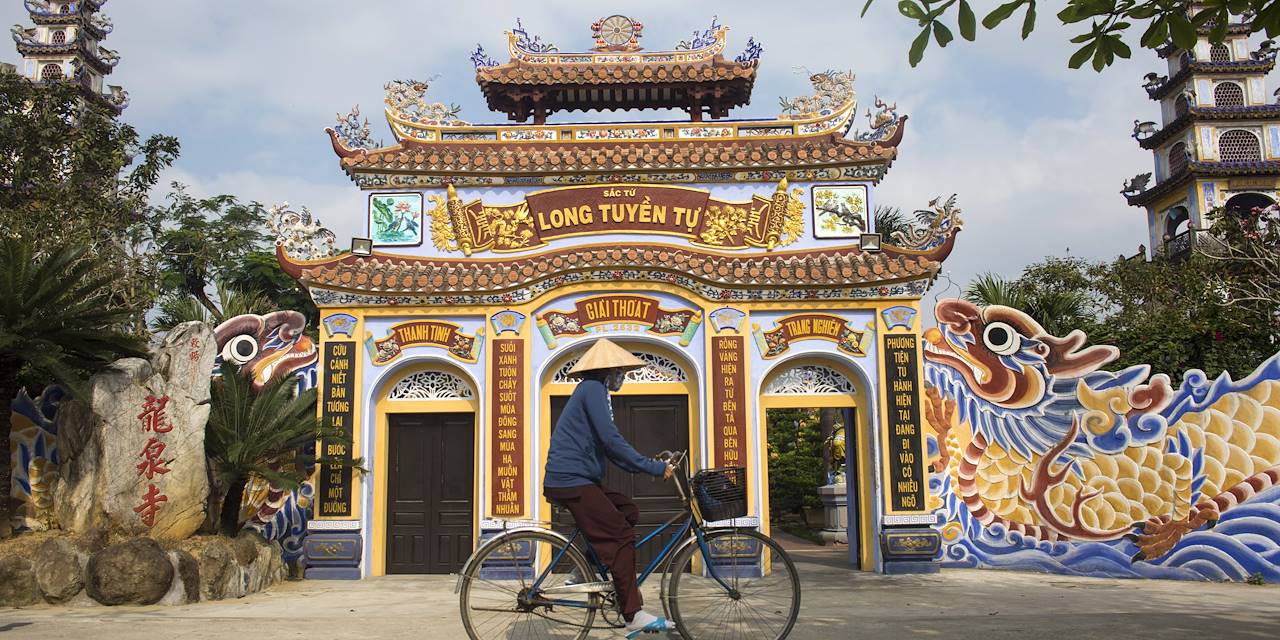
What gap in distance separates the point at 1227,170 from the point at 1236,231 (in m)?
20.9

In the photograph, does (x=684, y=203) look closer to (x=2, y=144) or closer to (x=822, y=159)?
(x=822, y=159)

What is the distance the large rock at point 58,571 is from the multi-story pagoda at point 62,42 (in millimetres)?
A: 32921

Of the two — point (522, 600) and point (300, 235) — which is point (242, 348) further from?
point (522, 600)

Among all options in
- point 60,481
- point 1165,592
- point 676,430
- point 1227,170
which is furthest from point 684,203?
point 1227,170

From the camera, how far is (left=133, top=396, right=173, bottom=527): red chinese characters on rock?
966 cm

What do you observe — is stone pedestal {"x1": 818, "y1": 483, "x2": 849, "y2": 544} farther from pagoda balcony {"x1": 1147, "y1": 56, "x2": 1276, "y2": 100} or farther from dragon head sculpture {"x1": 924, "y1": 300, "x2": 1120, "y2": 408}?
pagoda balcony {"x1": 1147, "y1": 56, "x2": 1276, "y2": 100}

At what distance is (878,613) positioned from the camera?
8.18 m

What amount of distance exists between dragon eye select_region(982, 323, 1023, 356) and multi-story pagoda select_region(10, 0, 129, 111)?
35.8 metres

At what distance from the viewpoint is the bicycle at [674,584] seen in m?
5.86

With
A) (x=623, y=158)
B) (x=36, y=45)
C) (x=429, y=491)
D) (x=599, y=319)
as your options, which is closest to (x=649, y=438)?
(x=599, y=319)

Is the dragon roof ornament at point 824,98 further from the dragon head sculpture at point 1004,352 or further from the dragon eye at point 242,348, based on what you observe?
the dragon eye at point 242,348

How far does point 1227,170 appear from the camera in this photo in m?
33.5

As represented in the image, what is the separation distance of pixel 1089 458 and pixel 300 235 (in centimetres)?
1061

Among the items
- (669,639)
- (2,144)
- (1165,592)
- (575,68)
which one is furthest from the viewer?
(2,144)
